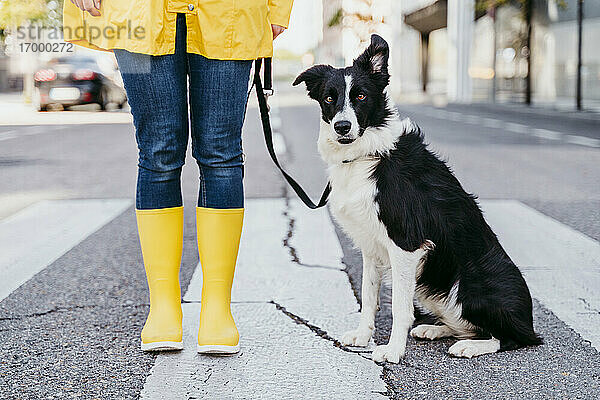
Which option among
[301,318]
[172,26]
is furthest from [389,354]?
[172,26]

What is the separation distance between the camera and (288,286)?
399cm

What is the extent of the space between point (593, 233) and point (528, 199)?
1565 millimetres

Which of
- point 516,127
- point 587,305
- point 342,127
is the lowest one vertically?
point 587,305

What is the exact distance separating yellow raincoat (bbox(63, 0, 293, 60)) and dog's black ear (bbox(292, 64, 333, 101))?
8.4 inches

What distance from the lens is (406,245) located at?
2848 mm

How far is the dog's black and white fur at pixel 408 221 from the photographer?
9.40 feet

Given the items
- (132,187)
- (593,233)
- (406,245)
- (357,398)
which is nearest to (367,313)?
(406,245)

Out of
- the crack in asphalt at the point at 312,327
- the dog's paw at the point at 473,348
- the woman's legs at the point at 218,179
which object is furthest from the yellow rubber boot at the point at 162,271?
the dog's paw at the point at 473,348

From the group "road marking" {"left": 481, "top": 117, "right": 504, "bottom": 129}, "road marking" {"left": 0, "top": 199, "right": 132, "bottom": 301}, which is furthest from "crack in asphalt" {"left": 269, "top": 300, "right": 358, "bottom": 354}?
"road marking" {"left": 481, "top": 117, "right": 504, "bottom": 129}

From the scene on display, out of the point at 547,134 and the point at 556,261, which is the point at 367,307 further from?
the point at 547,134

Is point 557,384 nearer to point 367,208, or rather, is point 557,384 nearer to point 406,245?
point 406,245

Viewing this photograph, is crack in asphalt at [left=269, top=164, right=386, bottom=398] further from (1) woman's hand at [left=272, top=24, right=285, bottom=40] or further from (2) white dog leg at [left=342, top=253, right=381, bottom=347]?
(1) woman's hand at [left=272, top=24, right=285, bottom=40]

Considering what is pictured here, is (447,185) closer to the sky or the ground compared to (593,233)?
closer to the sky

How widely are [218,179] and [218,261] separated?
329mm
